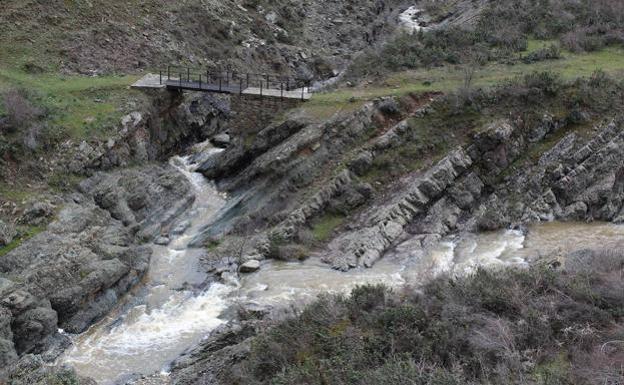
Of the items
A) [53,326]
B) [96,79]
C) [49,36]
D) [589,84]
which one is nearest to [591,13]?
[589,84]

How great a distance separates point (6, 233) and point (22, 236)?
1.82 feet

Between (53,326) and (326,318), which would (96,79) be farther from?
(326,318)

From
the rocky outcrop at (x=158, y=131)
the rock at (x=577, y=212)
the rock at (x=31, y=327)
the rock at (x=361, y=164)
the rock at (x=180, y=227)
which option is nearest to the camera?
the rock at (x=31, y=327)

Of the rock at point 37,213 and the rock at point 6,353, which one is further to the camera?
the rock at point 37,213

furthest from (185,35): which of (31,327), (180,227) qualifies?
(31,327)

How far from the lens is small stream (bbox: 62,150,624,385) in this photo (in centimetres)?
1800

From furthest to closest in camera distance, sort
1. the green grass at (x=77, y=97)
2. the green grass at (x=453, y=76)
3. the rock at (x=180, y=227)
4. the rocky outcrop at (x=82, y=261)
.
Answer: the green grass at (x=453, y=76)
the green grass at (x=77, y=97)
the rock at (x=180, y=227)
the rocky outcrop at (x=82, y=261)

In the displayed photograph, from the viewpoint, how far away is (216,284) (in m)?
21.8

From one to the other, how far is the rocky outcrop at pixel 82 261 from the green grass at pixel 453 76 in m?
9.64

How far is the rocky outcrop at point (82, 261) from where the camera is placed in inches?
717

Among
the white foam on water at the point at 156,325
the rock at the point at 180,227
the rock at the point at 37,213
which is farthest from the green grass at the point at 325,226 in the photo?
the rock at the point at 37,213

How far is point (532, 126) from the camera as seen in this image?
27719 mm

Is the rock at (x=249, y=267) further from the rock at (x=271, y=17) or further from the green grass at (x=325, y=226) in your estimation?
the rock at (x=271, y=17)

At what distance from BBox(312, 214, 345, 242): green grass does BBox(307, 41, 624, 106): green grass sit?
6.79 meters
